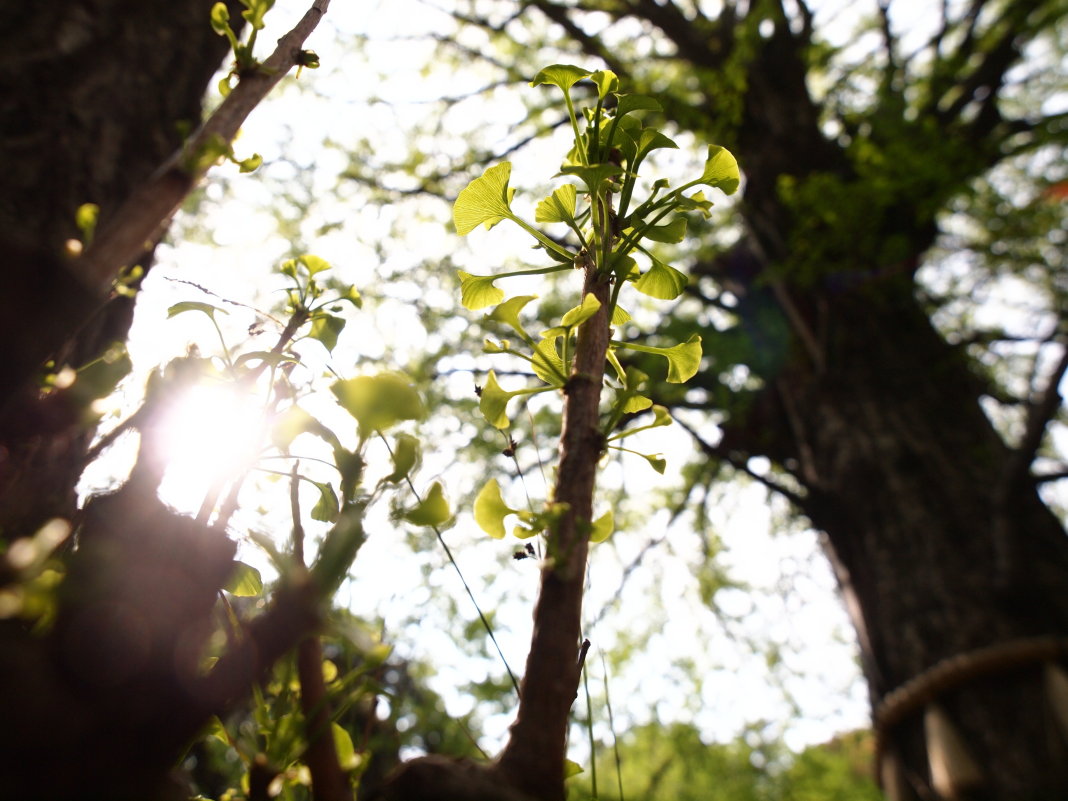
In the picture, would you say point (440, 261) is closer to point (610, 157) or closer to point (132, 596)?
point (610, 157)

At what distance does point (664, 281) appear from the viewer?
0.73 m

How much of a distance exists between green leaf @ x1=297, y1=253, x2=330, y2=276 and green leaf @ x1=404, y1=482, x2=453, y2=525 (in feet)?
1.04

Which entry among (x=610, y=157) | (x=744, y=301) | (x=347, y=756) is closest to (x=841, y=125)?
(x=744, y=301)

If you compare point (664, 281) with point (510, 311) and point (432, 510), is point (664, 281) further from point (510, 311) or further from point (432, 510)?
point (432, 510)

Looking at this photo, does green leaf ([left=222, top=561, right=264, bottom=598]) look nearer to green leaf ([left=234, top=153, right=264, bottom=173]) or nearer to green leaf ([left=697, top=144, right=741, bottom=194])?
green leaf ([left=234, top=153, right=264, bottom=173])

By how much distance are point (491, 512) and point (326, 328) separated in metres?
0.25

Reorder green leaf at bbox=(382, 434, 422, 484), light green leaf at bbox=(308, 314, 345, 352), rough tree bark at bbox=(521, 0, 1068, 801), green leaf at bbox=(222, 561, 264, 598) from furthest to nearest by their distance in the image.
A: rough tree bark at bbox=(521, 0, 1068, 801) < light green leaf at bbox=(308, 314, 345, 352) < green leaf at bbox=(222, 561, 264, 598) < green leaf at bbox=(382, 434, 422, 484)

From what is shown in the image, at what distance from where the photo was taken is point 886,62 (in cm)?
474

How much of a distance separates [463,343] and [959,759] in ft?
10.7

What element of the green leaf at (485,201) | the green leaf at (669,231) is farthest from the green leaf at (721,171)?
the green leaf at (485,201)

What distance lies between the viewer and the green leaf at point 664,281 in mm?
720

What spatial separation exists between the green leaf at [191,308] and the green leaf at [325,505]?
21 cm

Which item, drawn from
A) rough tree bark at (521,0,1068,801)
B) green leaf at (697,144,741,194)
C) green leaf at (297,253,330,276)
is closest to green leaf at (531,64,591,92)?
green leaf at (697,144,741,194)

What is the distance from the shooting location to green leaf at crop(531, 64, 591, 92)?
27.7 inches
